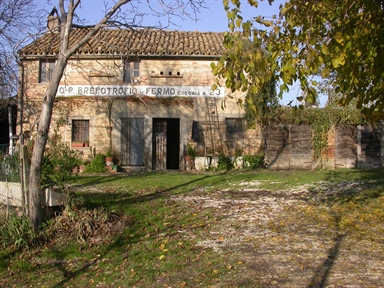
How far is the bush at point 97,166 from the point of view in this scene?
688 inches

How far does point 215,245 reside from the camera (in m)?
6.98

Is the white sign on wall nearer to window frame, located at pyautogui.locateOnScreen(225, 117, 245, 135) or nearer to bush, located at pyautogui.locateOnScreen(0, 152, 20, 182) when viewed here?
window frame, located at pyautogui.locateOnScreen(225, 117, 245, 135)

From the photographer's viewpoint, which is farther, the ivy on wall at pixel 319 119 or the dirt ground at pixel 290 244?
the ivy on wall at pixel 319 119

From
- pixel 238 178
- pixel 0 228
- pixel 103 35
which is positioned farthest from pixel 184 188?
pixel 103 35

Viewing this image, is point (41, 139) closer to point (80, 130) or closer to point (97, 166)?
point (97, 166)

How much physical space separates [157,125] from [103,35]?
527cm

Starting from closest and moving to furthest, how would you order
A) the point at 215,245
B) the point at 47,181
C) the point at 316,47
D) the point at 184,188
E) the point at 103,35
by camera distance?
the point at 316,47
the point at 215,245
the point at 47,181
the point at 184,188
the point at 103,35

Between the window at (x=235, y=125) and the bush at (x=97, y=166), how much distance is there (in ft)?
19.2

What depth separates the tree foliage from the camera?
579 cm

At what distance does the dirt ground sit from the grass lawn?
0.01 meters

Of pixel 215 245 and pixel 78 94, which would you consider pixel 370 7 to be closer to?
pixel 215 245

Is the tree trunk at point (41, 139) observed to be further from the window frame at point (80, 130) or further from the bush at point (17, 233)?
the window frame at point (80, 130)

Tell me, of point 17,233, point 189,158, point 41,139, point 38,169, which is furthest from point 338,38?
point 189,158

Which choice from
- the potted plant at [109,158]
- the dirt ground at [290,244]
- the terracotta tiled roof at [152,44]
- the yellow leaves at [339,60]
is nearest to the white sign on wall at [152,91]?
the terracotta tiled roof at [152,44]
